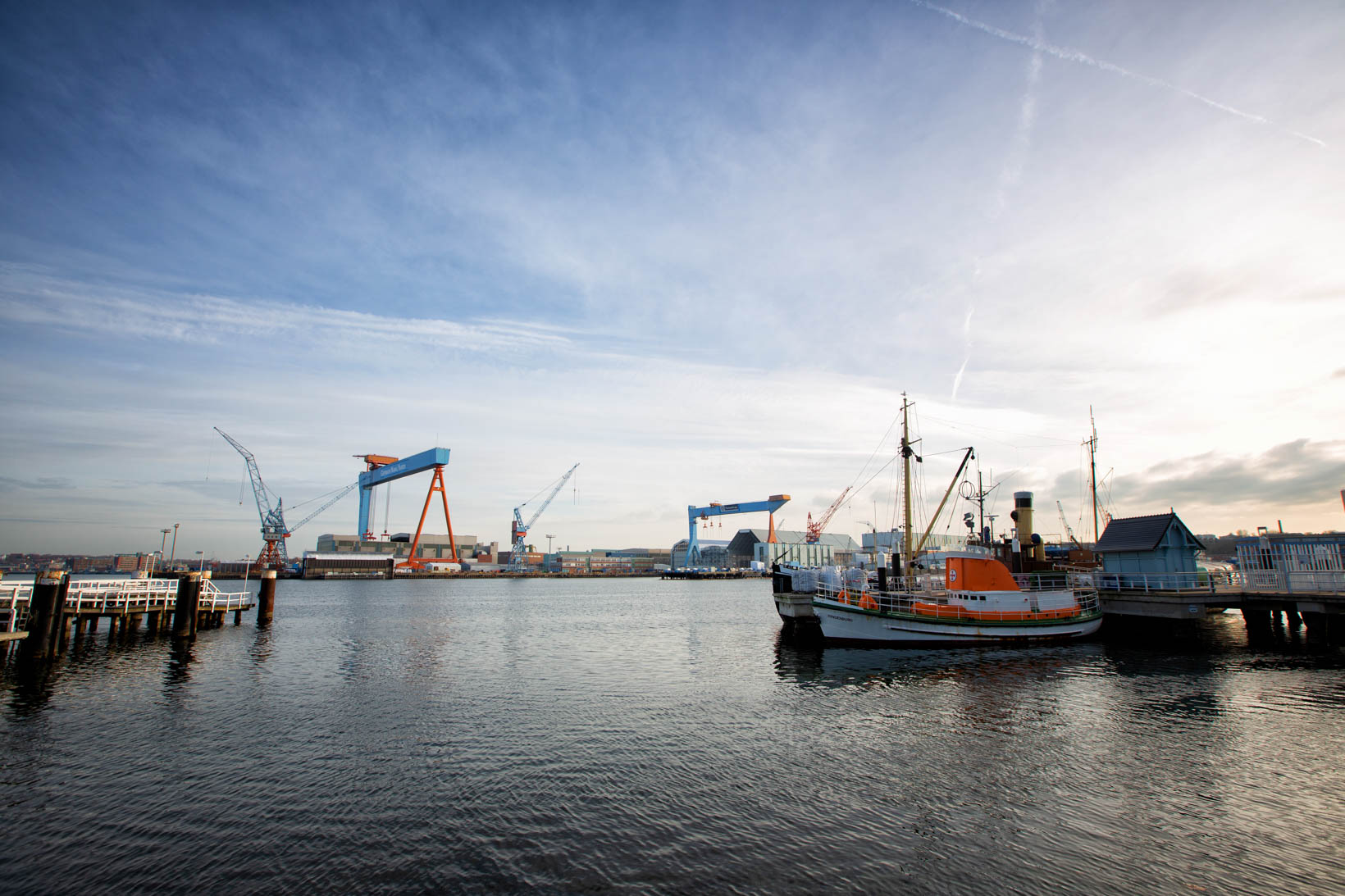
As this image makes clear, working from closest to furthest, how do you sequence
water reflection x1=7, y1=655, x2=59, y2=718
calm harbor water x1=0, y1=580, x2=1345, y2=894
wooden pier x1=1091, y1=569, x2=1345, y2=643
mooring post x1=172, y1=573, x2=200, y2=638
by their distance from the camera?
calm harbor water x1=0, y1=580, x2=1345, y2=894 < water reflection x1=7, y1=655, x2=59, y2=718 < wooden pier x1=1091, y1=569, x2=1345, y2=643 < mooring post x1=172, y1=573, x2=200, y2=638

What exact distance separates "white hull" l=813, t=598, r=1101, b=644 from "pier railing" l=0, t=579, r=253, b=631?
37.8m

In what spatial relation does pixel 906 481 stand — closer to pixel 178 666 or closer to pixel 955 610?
pixel 955 610

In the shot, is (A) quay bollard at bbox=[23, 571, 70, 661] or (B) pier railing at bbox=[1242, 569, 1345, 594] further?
(B) pier railing at bbox=[1242, 569, 1345, 594]

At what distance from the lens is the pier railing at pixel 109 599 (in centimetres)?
2950

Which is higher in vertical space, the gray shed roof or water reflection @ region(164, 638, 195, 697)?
the gray shed roof

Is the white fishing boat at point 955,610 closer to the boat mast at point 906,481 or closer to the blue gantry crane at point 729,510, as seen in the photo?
the boat mast at point 906,481

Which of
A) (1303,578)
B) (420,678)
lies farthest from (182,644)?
(1303,578)

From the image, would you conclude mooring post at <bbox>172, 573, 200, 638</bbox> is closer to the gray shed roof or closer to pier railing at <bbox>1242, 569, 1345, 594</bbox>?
the gray shed roof

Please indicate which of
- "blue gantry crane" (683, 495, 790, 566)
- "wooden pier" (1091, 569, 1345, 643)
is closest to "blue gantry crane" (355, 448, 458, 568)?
"blue gantry crane" (683, 495, 790, 566)

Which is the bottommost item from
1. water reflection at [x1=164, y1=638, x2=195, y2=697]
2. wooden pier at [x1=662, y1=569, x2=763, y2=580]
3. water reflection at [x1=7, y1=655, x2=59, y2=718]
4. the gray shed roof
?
wooden pier at [x1=662, y1=569, x2=763, y2=580]

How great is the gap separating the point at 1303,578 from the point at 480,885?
42.5 m

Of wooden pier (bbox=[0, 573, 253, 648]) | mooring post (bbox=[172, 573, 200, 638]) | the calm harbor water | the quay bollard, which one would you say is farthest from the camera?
mooring post (bbox=[172, 573, 200, 638])

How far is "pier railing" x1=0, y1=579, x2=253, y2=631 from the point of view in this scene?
29.5 meters

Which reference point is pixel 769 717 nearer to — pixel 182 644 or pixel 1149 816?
pixel 1149 816
